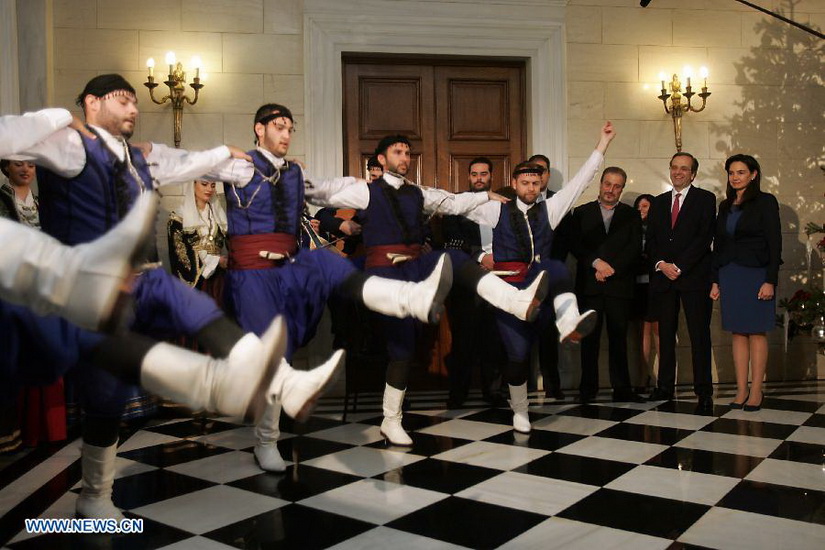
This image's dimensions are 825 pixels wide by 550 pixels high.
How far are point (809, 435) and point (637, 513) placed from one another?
1769 mm

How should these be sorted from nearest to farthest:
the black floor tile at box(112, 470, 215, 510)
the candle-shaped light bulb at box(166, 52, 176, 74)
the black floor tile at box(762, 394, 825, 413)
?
the black floor tile at box(112, 470, 215, 510)
the black floor tile at box(762, 394, 825, 413)
the candle-shaped light bulb at box(166, 52, 176, 74)

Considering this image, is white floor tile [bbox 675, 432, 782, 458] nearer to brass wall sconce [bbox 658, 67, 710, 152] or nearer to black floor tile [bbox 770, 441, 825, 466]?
black floor tile [bbox 770, 441, 825, 466]

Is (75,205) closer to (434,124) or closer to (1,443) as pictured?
(1,443)

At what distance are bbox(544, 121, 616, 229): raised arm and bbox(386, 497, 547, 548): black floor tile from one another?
1908 mm

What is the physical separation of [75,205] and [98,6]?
335 cm

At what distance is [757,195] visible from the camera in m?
4.61

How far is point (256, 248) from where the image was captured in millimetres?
3248

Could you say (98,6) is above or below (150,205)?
above

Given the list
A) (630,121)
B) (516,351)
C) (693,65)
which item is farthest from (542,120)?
(516,351)

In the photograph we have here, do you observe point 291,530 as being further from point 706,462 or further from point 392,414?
point 706,462

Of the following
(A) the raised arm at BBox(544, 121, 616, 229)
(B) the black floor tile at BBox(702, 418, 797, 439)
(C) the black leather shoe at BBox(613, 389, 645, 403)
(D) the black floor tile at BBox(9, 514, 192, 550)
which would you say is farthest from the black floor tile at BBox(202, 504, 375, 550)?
(C) the black leather shoe at BBox(613, 389, 645, 403)

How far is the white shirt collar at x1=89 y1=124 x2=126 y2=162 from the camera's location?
8.68 feet

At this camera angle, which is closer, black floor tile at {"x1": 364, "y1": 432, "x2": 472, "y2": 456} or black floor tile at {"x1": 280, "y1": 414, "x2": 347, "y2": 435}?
black floor tile at {"x1": 364, "y1": 432, "x2": 472, "y2": 456}

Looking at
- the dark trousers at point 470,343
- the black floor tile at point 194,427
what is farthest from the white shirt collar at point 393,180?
the black floor tile at point 194,427
